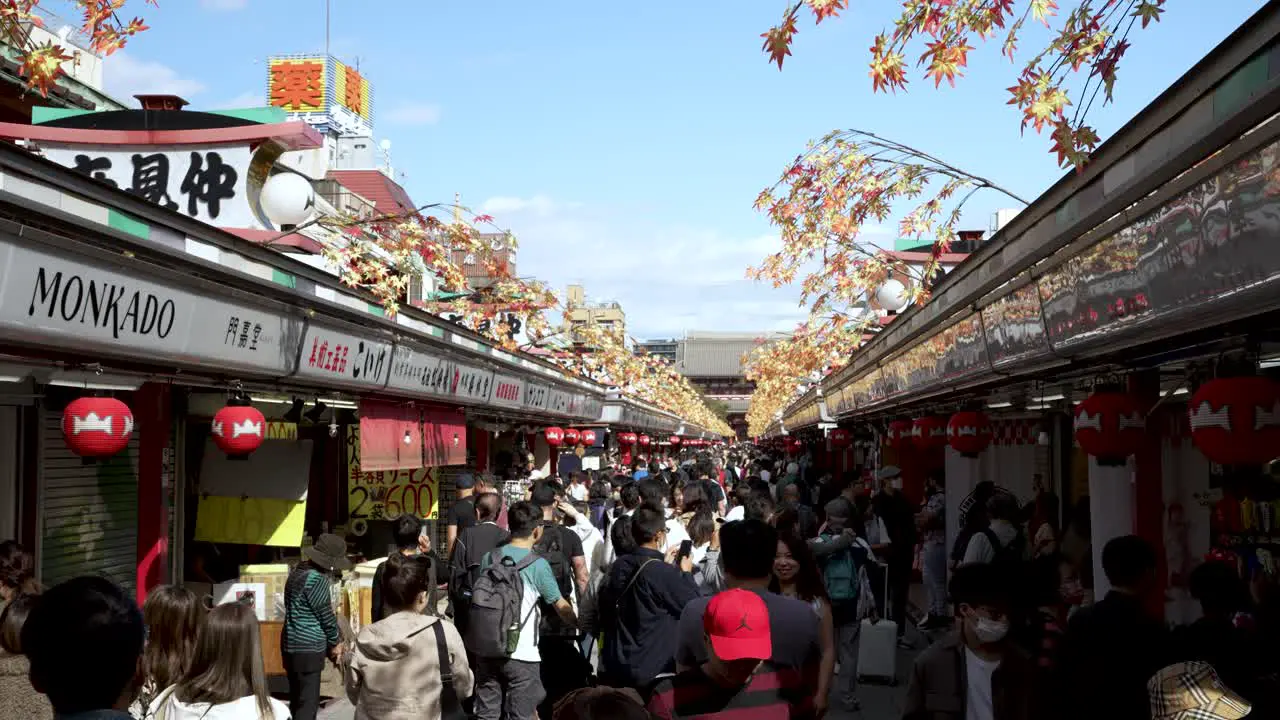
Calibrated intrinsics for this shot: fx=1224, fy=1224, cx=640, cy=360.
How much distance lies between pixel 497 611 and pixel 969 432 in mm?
5790

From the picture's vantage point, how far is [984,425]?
11.7 meters

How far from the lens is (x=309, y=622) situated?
7.96 m

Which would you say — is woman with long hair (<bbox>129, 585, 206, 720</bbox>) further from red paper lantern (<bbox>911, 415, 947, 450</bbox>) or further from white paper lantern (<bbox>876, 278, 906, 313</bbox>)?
white paper lantern (<bbox>876, 278, 906, 313</bbox>)

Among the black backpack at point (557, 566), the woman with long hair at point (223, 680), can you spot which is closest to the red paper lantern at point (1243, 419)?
the woman with long hair at point (223, 680)

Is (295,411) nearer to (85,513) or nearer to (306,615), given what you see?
(85,513)

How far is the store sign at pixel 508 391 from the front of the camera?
17.0 metres

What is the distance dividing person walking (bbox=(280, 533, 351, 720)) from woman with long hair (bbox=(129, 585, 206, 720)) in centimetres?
296

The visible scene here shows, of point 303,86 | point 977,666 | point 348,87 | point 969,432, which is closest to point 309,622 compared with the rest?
point 977,666

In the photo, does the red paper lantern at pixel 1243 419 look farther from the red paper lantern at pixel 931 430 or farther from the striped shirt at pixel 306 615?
the red paper lantern at pixel 931 430

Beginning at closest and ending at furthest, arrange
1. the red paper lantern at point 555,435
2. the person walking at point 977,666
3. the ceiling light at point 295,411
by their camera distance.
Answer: the person walking at point 977,666, the ceiling light at point 295,411, the red paper lantern at point 555,435

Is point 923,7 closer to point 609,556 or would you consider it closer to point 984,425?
point 609,556

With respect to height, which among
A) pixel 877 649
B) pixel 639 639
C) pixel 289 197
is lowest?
pixel 877 649

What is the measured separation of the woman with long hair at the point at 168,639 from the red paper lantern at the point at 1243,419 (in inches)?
160

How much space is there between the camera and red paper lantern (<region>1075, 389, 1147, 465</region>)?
6637 mm
